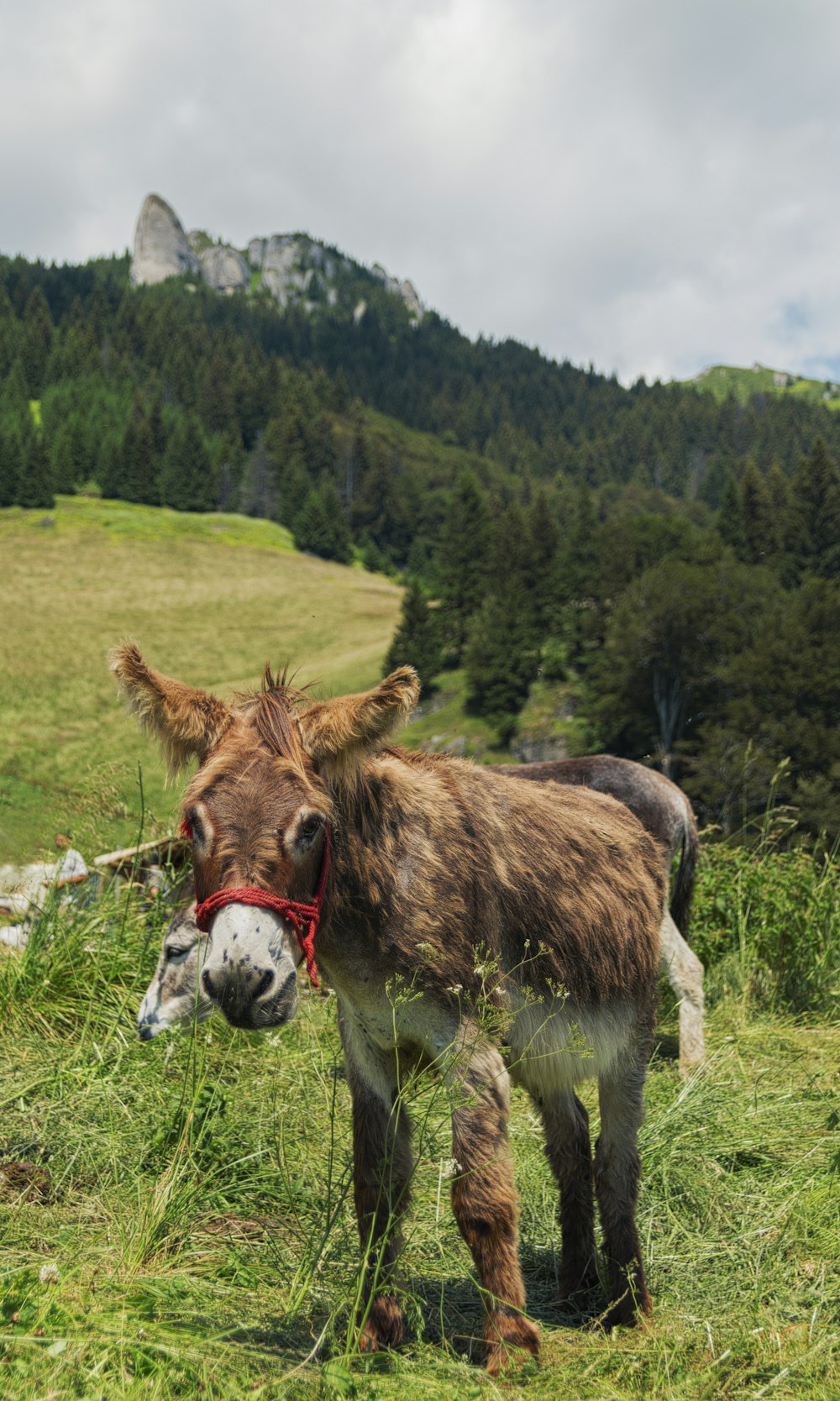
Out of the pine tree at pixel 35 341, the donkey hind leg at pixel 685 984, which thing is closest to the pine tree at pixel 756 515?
the donkey hind leg at pixel 685 984

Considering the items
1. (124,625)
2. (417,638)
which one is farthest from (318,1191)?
(124,625)

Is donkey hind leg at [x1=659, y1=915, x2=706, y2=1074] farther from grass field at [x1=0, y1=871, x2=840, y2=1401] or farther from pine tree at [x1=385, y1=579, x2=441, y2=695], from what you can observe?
pine tree at [x1=385, y1=579, x2=441, y2=695]

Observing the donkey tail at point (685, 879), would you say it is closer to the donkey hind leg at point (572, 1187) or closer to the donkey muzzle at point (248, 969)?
the donkey hind leg at point (572, 1187)

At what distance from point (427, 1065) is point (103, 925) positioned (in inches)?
147

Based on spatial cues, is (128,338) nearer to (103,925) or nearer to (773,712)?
(773,712)

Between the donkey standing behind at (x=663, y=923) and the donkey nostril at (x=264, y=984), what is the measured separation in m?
3.18

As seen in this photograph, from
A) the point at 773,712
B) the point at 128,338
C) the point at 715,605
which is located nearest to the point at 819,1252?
Result: the point at 773,712

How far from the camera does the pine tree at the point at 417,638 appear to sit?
55.7 metres

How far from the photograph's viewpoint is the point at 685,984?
6.72 meters

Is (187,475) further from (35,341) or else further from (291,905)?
(291,905)

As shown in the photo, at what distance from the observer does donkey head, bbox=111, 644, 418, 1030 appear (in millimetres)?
2180

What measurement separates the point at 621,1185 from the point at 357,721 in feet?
7.21

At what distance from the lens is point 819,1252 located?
3.54m

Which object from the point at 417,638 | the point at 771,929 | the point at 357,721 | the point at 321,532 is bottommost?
the point at 417,638
